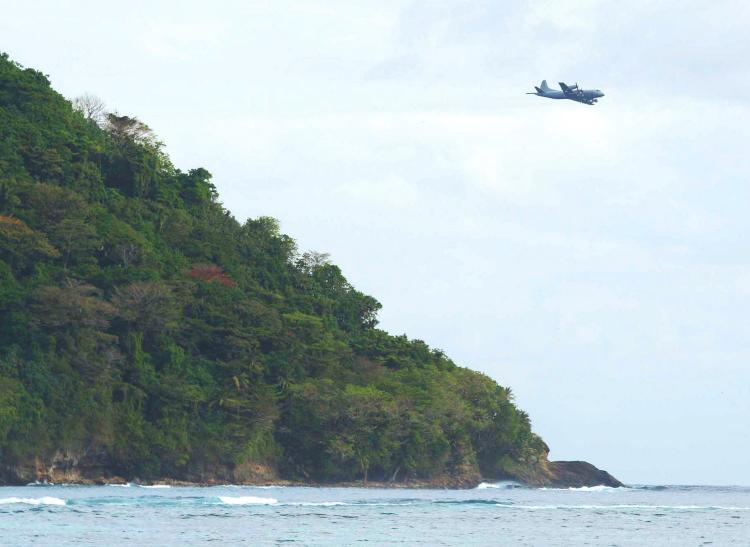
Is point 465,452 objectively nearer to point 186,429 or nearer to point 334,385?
point 334,385

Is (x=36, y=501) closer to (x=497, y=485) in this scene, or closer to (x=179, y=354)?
(x=179, y=354)

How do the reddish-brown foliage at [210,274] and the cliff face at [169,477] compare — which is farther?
the reddish-brown foliage at [210,274]

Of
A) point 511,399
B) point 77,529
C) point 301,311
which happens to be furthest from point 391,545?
point 511,399

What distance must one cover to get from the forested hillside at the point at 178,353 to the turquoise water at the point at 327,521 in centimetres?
1152

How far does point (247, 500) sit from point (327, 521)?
12.6 m

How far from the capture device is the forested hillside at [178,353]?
264 ft

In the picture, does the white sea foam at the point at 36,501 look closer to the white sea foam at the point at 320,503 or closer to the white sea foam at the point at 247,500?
the white sea foam at the point at 247,500

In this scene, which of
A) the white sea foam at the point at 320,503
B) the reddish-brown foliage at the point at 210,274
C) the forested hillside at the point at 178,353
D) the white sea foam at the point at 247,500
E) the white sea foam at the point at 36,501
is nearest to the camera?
the white sea foam at the point at 36,501

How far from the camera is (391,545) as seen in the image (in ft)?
136

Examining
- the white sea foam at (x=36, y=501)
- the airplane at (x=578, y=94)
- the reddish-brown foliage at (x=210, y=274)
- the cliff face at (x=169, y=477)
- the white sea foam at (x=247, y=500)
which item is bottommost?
the white sea foam at (x=36, y=501)

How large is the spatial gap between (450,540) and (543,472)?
3011 inches

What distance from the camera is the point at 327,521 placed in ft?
164

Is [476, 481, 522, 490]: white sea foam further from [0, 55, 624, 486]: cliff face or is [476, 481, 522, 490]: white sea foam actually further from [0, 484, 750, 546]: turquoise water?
[0, 484, 750, 546]: turquoise water

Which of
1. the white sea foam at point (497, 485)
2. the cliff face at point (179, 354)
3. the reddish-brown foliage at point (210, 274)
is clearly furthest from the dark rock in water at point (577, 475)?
the reddish-brown foliage at point (210, 274)
